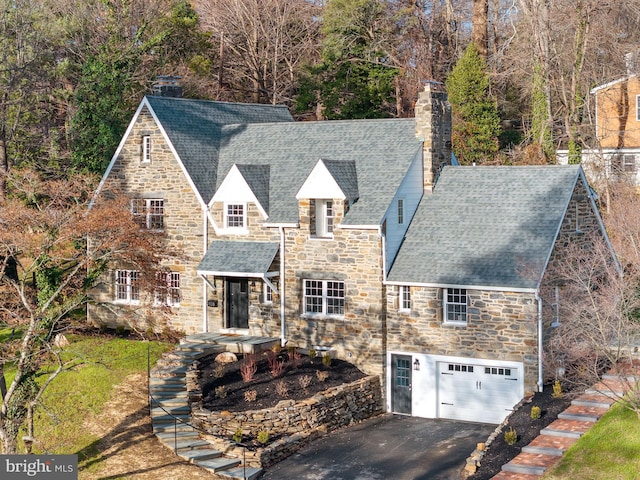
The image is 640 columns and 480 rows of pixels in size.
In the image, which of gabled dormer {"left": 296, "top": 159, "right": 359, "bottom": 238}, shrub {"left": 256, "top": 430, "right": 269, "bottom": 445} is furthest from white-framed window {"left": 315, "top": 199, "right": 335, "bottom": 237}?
shrub {"left": 256, "top": 430, "right": 269, "bottom": 445}

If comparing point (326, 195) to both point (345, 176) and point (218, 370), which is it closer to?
point (345, 176)

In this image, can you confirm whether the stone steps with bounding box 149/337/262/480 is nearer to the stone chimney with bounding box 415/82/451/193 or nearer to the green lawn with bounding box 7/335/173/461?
the green lawn with bounding box 7/335/173/461

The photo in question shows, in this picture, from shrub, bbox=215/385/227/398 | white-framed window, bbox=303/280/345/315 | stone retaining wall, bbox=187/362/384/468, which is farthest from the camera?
white-framed window, bbox=303/280/345/315

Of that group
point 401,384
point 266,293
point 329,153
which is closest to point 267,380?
point 401,384

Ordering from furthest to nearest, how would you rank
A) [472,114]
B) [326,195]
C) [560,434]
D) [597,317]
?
[472,114], [326,195], [560,434], [597,317]

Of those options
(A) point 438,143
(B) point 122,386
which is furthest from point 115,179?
(A) point 438,143

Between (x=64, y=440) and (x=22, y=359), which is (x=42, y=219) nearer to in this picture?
(x=22, y=359)
